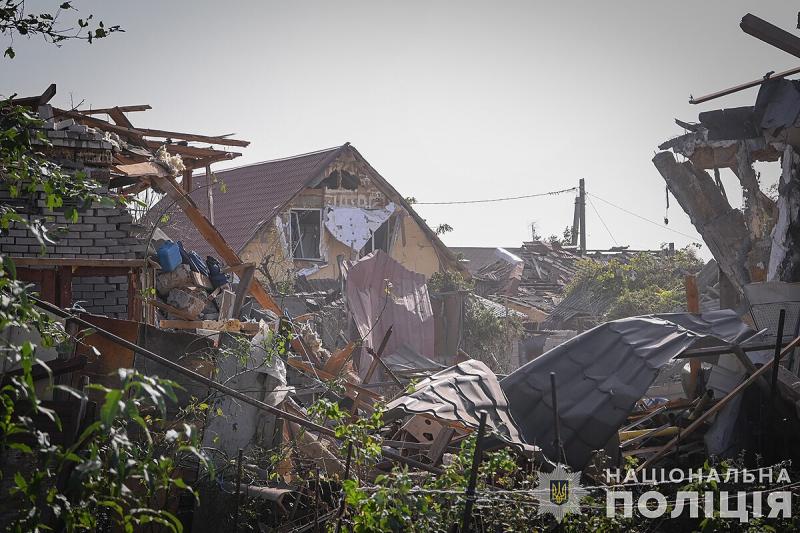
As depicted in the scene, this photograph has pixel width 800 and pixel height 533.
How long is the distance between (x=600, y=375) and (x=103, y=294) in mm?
5622

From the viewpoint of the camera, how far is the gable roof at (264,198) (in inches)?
775

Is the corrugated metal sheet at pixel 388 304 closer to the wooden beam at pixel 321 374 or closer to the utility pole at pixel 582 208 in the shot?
the wooden beam at pixel 321 374

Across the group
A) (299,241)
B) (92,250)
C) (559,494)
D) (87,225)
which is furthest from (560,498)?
(299,241)

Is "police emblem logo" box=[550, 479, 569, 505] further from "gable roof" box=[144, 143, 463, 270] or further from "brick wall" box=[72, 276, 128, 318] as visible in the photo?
"gable roof" box=[144, 143, 463, 270]

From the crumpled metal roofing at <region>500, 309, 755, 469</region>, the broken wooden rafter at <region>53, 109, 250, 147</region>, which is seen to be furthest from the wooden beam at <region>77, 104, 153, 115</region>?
the crumpled metal roofing at <region>500, 309, 755, 469</region>

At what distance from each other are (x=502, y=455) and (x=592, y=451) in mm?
2405

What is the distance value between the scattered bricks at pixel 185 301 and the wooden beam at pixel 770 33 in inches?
292

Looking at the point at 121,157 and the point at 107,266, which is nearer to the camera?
the point at 107,266

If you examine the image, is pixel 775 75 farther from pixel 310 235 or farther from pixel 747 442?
pixel 310 235

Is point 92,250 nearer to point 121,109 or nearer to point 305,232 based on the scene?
point 121,109

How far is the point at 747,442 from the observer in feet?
25.9

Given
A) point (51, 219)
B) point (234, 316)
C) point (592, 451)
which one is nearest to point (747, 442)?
point (592, 451)

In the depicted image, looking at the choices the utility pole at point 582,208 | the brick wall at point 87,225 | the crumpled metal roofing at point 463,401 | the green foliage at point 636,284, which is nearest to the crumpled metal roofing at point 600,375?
the crumpled metal roofing at point 463,401

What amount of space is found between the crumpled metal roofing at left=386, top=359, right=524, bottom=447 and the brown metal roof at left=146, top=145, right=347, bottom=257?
11.6m
